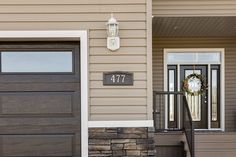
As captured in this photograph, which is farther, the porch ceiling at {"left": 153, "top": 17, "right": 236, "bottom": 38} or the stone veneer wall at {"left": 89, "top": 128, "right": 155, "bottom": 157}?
the porch ceiling at {"left": 153, "top": 17, "right": 236, "bottom": 38}

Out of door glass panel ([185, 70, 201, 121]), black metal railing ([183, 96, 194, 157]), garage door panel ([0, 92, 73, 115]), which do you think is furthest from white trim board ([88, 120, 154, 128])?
door glass panel ([185, 70, 201, 121])

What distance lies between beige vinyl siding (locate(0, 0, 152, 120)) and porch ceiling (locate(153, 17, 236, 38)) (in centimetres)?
140

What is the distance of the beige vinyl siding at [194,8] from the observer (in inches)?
197

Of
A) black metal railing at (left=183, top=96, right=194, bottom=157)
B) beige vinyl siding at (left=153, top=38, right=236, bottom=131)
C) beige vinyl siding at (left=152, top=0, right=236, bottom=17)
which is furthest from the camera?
beige vinyl siding at (left=153, top=38, right=236, bottom=131)

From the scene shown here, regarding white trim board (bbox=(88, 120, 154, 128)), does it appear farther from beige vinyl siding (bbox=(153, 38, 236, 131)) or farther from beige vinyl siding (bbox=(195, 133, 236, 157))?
beige vinyl siding (bbox=(153, 38, 236, 131))

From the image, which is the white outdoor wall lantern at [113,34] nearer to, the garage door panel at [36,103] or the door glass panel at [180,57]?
the garage door panel at [36,103]

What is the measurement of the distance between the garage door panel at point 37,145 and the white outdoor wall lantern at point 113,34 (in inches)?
53.8

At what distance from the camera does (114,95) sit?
13.9 feet

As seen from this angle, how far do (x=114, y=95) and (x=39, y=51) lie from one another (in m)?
1.23

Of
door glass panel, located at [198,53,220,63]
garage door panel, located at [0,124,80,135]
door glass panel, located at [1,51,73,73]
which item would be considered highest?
door glass panel, located at [198,53,220,63]

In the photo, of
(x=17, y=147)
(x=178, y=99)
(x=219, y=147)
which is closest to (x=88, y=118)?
(x=17, y=147)

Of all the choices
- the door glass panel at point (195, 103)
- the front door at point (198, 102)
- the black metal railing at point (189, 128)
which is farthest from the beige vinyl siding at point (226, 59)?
the black metal railing at point (189, 128)

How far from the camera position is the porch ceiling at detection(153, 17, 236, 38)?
5.76 metres

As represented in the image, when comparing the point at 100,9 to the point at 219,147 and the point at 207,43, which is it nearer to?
the point at 219,147
